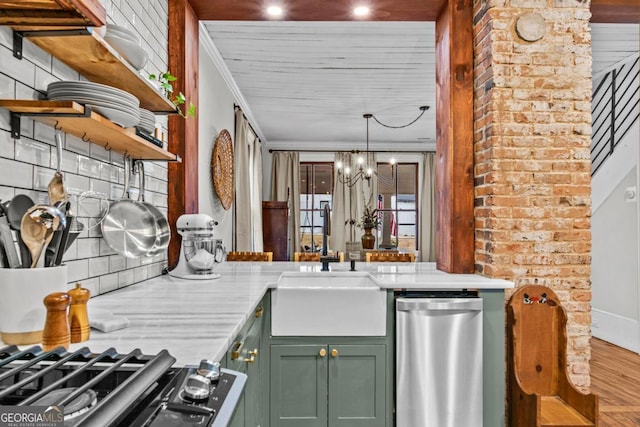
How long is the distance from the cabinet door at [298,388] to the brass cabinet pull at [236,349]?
2.31 ft

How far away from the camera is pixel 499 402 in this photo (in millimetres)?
1996

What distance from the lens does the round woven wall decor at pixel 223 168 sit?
3.70m

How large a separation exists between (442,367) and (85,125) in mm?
1810

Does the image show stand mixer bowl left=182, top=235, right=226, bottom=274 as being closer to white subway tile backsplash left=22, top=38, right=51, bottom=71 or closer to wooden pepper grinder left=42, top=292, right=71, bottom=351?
white subway tile backsplash left=22, top=38, right=51, bottom=71

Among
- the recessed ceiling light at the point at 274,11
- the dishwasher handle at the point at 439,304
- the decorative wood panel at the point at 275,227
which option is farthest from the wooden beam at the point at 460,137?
the decorative wood panel at the point at 275,227

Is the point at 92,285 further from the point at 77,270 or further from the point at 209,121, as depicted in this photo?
the point at 209,121

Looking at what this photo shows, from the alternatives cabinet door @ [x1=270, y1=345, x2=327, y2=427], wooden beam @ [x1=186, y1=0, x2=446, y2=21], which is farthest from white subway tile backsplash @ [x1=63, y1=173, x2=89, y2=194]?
wooden beam @ [x1=186, y1=0, x2=446, y2=21]

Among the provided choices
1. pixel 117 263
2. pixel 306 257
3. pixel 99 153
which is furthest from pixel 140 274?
pixel 306 257

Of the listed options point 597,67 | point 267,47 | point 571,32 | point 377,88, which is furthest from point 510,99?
point 597,67

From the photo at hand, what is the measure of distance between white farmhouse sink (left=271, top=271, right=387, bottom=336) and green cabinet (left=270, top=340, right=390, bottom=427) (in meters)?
0.10

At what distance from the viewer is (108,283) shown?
1735 millimetres

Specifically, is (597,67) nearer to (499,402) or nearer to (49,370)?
(499,402)

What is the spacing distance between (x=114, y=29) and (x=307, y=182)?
6.36 meters

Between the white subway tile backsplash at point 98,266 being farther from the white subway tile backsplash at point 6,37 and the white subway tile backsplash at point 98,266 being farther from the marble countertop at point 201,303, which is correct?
the white subway tile backsplash at point 6,37
